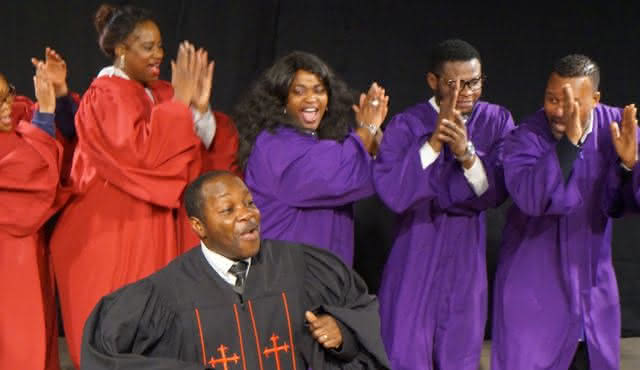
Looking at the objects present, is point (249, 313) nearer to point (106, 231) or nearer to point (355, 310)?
point (355, 310)

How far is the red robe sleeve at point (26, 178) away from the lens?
4703 millimetres

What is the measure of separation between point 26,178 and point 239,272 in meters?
1.47

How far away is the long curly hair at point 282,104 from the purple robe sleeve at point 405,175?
0.32 metres

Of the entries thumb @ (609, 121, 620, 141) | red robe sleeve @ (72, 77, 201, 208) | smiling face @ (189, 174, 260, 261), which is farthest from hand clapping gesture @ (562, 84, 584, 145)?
red robe sleeve @ (72, 77, 201, 208)

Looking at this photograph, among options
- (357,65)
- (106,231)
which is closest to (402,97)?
(357,65)

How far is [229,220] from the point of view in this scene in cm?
365

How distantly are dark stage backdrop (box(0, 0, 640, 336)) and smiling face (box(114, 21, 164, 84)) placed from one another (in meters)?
1.17

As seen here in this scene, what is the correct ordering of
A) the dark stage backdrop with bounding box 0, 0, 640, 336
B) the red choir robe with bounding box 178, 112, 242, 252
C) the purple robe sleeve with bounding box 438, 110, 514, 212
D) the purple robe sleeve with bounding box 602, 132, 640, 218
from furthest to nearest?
1. the dark stage backdrop with bounding box 0, 0, 640, 336
2. the red choir robe with bounding box 178, 112, 242, 252
3. the purple robe sleeve with bounding box 438, 110, 514, 212
4. the purple robe sleeve with bounding box 602, 132, 640, 218

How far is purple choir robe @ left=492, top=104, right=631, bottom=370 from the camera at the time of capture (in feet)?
14.8

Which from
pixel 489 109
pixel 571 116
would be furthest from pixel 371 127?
pixel 571 116

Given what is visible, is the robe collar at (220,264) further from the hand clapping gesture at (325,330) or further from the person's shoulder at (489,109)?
the person's shoulder at (489,109)

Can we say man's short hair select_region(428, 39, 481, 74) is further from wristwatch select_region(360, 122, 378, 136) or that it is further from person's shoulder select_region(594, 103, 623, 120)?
person's shoulder select_region(594, 103, 623, 120)

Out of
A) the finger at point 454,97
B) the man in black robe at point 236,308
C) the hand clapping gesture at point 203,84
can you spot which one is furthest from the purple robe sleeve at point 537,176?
the hand clapping gesture at point 203,84

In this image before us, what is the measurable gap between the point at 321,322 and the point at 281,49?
2990 millimetres
